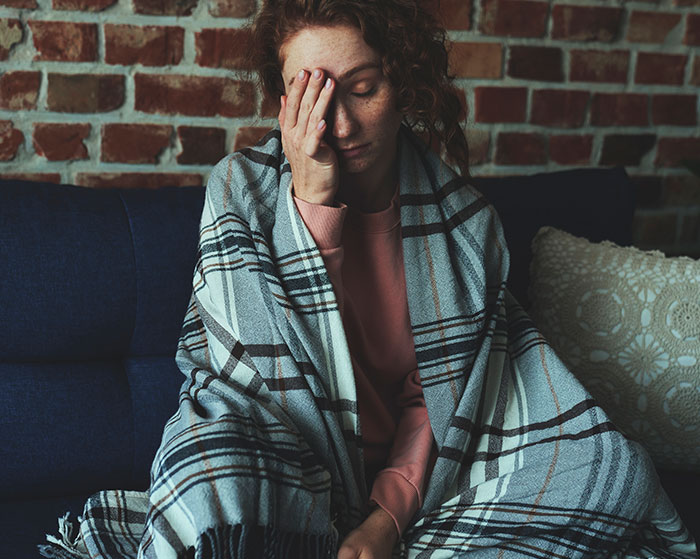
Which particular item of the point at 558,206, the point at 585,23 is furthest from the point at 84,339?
the point at 585,23

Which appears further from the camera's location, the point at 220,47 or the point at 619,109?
the point at 619,109

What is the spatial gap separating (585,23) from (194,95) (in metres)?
0.95

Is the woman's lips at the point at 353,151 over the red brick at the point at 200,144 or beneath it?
over

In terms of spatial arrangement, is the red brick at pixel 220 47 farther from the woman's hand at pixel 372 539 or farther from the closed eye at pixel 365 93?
the woman's hand at pixel 372 539

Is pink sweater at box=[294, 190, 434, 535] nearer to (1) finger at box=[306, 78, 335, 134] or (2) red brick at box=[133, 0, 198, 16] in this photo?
(1) finger at box=[306, 78, 335, 134]

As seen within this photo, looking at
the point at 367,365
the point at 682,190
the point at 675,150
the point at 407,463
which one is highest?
the point at 675,150

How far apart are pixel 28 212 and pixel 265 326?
1.57 ft

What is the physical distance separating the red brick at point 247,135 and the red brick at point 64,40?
12.8 inches

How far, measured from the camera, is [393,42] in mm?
1155

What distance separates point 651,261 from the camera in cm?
148

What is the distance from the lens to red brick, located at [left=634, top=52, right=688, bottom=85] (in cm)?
192

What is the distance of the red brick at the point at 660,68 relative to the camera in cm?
192

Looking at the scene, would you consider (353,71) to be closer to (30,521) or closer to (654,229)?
(30,521)

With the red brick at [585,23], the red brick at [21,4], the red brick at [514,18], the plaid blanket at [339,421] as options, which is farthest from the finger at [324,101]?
the red brick at [585,23]
